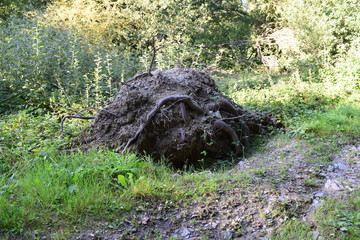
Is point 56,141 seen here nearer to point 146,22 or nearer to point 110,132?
point 110,132

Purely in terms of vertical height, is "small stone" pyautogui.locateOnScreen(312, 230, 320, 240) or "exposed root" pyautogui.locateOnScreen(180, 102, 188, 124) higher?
"exposed root" pyautogui.locateOnScreen(180, 102, 188, 124)

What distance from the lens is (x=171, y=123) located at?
489 centimetres

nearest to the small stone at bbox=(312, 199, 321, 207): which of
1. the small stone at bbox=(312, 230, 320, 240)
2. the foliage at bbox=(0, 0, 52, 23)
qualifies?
the small stone at bbox=(312, 230, 320, 240)

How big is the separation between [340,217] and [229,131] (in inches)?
92.5

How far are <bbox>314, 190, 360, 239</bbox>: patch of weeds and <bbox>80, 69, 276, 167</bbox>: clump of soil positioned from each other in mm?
1848

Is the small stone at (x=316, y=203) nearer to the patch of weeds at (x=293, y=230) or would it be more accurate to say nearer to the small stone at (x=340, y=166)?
the patch of weeds at (x=293, y=230)

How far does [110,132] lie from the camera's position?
497 cm

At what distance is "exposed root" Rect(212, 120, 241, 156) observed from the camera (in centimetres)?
501

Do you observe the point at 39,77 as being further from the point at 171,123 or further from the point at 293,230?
the point at 293,230

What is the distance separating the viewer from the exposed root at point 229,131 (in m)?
5.01

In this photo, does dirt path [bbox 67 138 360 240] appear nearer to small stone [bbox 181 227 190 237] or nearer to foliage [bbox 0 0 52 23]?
small stone [bbox 181 227 190 237]

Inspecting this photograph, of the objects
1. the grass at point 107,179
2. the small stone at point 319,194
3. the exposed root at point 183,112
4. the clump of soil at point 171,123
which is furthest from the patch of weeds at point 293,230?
the exposed root at point 183,112

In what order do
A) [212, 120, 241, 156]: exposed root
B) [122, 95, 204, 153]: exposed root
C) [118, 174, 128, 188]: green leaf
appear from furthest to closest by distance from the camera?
1. [212, 120, 241, 156]: exposed root
2. [122, 95, 204, 153]: exposed root
3. [118, 174, 128, 188]: green leaf

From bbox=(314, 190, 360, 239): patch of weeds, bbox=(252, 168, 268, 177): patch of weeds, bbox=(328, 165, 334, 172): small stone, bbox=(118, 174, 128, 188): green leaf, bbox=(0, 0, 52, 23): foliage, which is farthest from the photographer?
bbox=(0, 0, 52, 23): foliage
